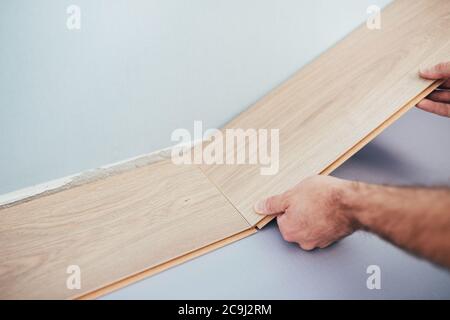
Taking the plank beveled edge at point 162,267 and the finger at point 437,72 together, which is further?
the finger at point 437,72

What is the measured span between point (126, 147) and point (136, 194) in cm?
18

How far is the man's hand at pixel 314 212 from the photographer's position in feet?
2.85

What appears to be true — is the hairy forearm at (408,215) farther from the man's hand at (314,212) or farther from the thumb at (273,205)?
the thumb at (273,205)

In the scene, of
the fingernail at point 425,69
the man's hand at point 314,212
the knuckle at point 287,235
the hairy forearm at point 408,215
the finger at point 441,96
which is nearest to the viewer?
the hairy forearm at point 408,215

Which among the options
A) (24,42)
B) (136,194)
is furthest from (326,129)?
(24,42)

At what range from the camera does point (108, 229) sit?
3.43 feet

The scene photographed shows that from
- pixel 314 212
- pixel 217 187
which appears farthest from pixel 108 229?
pixel 314 212

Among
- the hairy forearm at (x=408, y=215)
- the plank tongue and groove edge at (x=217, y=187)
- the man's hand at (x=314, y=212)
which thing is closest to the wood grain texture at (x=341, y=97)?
the plank tongue and groove edge at (x=217, y=187)

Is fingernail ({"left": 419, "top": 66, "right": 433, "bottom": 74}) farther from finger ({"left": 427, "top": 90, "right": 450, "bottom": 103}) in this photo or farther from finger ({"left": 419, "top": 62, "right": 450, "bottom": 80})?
finger ({"left": 427, "top": 90, "right": 450, "bottom": 103})

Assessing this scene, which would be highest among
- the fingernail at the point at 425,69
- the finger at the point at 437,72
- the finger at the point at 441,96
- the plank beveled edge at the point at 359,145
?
the fingernail at the point at 425,69

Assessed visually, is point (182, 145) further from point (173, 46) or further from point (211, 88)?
point (173, 46)

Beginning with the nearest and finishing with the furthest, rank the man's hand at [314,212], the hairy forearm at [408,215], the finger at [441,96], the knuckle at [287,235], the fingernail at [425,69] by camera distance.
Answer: the hairy forearm at [408,215] < the man's hand at [314,212] < the knuckle at [287,235] < the fingernail at [425,69] < the finger at [441,96]

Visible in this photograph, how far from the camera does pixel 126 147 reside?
1239 mm

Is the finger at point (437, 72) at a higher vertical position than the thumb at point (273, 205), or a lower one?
higher
